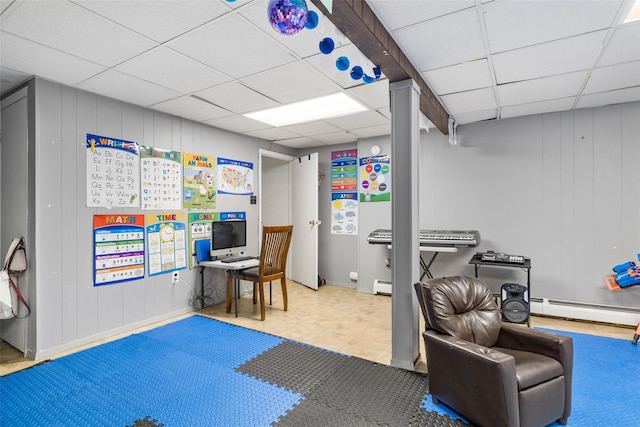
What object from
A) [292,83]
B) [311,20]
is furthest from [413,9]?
[292,83]

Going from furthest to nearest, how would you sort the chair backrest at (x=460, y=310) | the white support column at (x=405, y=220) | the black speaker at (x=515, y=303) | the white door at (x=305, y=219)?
1. the white door at (x=305, y=219)
2. the black speaker at (x=515, y=303)
3. the white support column at (x=405, y=220)
4. the chair backrest at (x=460, y=310)

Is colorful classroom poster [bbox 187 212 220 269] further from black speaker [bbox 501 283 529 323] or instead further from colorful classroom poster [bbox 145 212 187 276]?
black speaker [bbox 501 283 529 323]

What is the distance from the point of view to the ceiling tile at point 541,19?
1.92 m

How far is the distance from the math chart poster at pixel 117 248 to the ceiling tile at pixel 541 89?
4.06 m

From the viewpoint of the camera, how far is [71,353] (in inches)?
118

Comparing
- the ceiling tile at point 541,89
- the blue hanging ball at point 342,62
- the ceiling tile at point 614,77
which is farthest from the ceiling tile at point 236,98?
the ceiling tile at point 614,77

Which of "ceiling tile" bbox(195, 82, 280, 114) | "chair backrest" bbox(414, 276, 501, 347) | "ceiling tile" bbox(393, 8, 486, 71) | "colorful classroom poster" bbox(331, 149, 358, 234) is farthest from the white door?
"chair backrest" bbox(414, 276, 501, 347)

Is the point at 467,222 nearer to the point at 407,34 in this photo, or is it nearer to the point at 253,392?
the point at 407,34

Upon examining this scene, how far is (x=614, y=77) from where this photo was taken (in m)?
2.94

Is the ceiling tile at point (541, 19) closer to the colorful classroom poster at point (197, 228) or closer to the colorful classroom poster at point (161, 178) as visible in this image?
the colorful classroom poster at point (161, 178)

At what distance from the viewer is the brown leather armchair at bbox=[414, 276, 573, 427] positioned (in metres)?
1.79

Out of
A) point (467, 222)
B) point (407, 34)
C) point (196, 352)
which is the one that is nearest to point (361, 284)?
point (467, 222)

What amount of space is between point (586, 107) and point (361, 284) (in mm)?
3716

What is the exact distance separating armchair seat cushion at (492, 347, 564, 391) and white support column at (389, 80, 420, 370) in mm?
829
